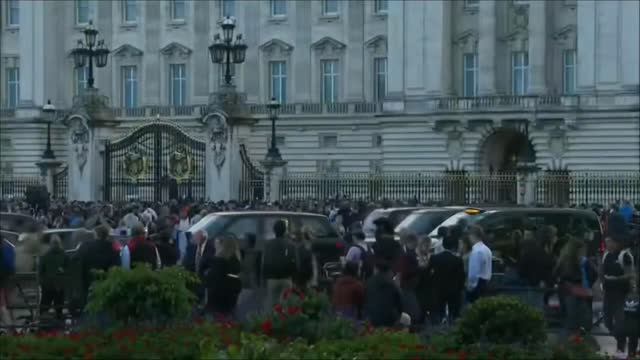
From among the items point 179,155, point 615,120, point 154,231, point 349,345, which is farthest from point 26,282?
point 615,120

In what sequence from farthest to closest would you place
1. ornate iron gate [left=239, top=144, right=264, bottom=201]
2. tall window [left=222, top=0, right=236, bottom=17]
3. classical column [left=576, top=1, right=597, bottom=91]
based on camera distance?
tall window [left=222, top=0, right=236, bottom=17], classical column [left=576, top=1, right=597, bottom=91], ornate iron gate [left=239, top=144, right=264, bottom=201]

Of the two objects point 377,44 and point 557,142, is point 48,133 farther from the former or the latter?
point 557,142

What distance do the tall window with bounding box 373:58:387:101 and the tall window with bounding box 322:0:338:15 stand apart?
3.08 m

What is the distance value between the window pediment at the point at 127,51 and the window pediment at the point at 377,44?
11.1 metres

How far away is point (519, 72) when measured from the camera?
6800 centimetres

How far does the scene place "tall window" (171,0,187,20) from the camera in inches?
3073

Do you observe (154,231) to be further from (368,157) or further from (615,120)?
(368,157)

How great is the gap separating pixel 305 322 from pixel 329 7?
5507 cm

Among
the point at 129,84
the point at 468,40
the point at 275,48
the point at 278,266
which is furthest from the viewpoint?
the point at 129,84

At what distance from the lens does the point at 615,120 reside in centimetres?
6331

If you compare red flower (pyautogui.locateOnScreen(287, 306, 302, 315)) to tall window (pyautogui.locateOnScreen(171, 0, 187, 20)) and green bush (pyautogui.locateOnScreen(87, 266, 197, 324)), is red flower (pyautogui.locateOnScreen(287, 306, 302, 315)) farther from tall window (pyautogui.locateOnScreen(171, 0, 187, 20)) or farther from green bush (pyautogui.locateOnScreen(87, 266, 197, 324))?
tall window (pyautogui.locateOnScreen(171, 0, 187, 20))

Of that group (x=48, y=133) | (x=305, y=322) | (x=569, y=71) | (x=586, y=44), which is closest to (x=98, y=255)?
(x=305, y=322)

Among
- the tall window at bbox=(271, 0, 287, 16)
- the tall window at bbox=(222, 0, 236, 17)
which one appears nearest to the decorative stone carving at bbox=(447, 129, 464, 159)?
the tall window at bbox=(271, 0, 287, 16)

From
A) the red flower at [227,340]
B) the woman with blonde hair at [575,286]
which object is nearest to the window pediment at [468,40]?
the woman with blonde hair at [575,286]
